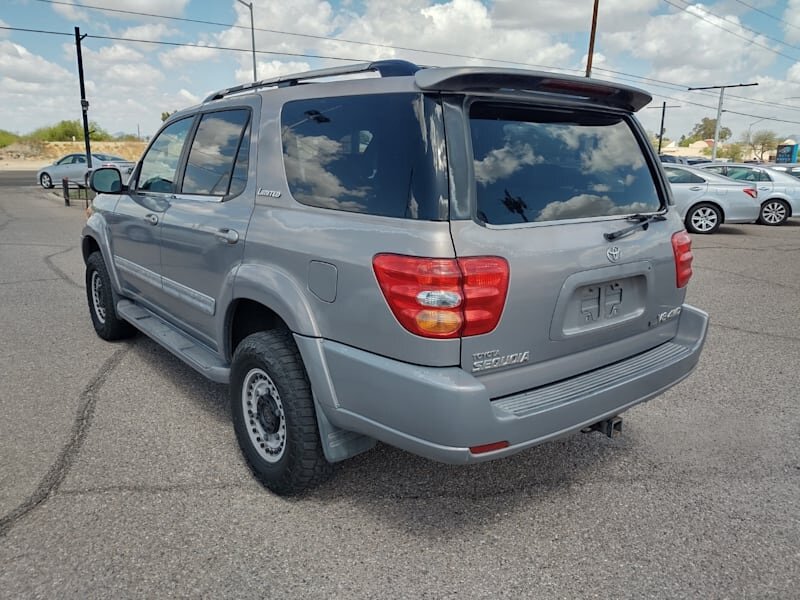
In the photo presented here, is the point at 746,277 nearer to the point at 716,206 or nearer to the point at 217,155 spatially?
the point at 716,206

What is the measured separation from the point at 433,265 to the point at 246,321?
4.77 feet

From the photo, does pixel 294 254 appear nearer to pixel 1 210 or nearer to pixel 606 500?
pixel 606 500

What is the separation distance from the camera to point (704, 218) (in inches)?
531

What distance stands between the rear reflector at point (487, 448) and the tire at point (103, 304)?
152 inches

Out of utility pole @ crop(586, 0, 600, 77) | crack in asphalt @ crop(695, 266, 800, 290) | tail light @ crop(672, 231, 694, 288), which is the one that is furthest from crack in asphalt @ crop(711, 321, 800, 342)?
utility pole @ crop(586, 0, 600, 77)

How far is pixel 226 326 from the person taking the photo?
3205mm

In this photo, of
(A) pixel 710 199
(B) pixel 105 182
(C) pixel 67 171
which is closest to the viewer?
(B) pixel 105 182

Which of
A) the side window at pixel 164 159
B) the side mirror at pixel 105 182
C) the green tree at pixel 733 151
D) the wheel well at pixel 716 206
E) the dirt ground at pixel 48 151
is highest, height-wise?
the green tree at pixel 733 151

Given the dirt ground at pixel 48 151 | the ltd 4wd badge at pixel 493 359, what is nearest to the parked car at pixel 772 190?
the ltd 4wd badge at pixel 493 359

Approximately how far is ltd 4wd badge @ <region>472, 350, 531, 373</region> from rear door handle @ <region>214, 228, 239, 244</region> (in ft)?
4.81

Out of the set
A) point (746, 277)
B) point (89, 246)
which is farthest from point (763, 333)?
point (89, 246)

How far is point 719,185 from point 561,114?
1240cm

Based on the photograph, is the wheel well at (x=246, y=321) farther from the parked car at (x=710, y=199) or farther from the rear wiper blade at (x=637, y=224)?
the parked car at (x=710, y=199)

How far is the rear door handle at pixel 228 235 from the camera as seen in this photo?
305 centimetres
